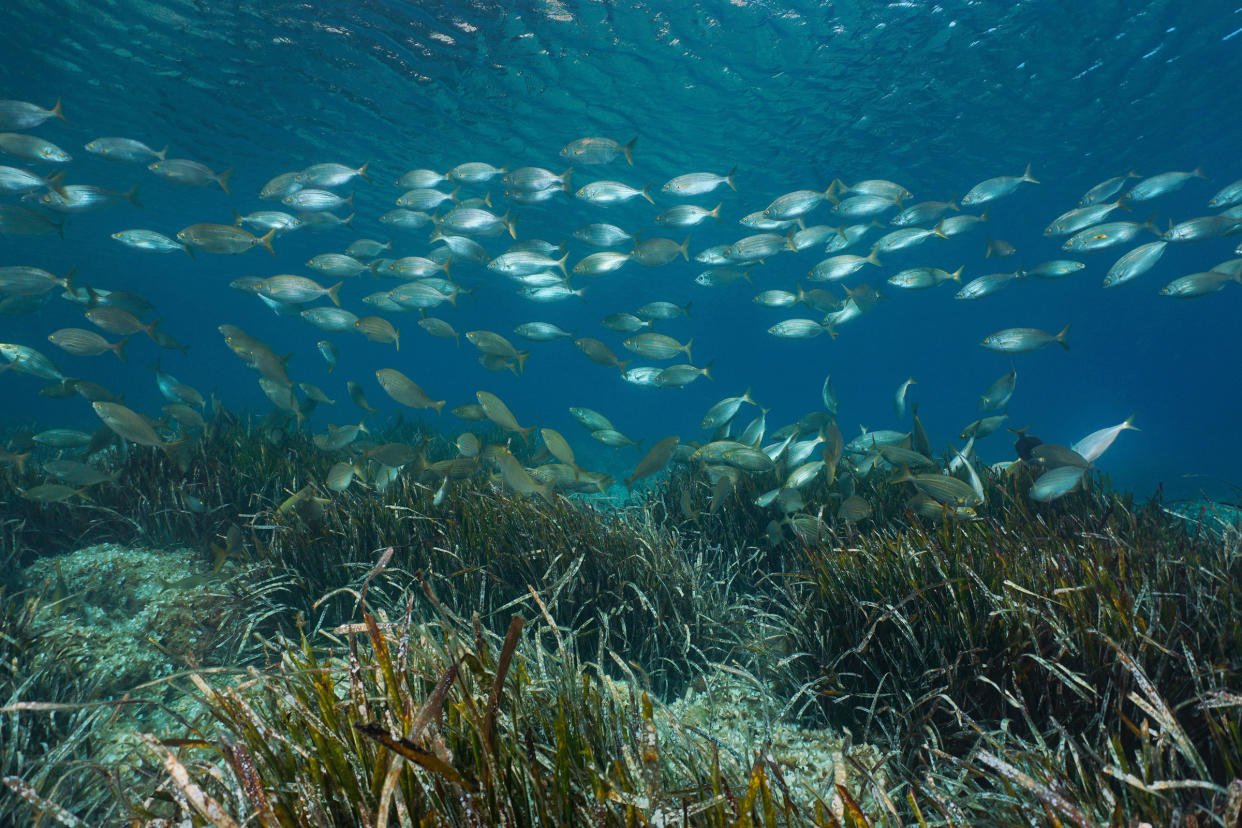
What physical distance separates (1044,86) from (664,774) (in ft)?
79.2

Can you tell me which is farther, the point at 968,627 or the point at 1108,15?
the point at 1108,15

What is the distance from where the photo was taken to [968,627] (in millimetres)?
2600

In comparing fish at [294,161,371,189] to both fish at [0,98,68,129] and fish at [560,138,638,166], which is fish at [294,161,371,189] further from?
fish at [560,138,638,166]

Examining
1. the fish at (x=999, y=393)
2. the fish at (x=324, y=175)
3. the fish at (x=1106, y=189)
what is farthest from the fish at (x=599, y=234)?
the fish at (x=1106, y=189)

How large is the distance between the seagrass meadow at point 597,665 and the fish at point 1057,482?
253 millimetres

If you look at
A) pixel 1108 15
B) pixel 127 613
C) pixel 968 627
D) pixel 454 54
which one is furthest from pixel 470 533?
pixel 1108 15

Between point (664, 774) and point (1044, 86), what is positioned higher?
point (1044, 86)

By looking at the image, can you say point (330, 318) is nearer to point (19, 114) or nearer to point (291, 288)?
point (291, 288)

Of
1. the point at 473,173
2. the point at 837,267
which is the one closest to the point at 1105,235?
the point at 837,267

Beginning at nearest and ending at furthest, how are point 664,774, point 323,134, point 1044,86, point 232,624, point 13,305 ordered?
1. point 664,774
2. point 232,624
3. point 13,305
4. point 1044,86
5. point 323,134

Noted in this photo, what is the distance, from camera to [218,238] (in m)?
7.14

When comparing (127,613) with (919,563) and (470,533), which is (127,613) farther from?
(919,563)

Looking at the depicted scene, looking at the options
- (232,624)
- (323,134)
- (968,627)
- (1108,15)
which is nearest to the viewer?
(968,627)

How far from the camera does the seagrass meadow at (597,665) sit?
140cm
